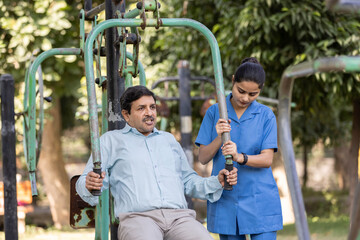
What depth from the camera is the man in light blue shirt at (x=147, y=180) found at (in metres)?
2.72

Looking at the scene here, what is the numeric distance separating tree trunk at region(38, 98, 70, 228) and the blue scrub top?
8531mm

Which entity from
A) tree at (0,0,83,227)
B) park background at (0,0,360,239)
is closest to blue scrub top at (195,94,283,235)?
park background at (0,0,360,239)

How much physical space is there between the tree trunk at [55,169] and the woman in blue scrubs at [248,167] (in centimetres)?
852

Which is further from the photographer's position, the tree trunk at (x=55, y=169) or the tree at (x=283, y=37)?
the tree trunk at (x=55, y=169)

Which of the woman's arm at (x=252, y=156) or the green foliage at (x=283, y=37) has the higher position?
the green foliage at (x=283, y=37)

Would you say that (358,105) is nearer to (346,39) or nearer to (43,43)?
(346,39)

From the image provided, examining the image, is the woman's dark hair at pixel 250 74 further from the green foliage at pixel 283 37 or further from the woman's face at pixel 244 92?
the green foliage at pixel 283 37

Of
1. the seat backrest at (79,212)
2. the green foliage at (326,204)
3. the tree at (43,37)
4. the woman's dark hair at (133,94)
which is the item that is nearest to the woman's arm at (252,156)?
the woman's dark hair at (133,94)

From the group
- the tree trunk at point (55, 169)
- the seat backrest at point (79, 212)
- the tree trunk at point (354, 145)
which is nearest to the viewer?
the seat backrest at point (79, 212)

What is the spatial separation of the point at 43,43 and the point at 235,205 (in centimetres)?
597

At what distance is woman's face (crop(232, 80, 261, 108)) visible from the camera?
269 centimetres

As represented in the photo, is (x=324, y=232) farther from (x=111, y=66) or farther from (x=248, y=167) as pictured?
(x=248, y=167)

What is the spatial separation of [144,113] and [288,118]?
1.50 m

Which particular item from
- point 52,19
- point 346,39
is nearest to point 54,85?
point 52,19
